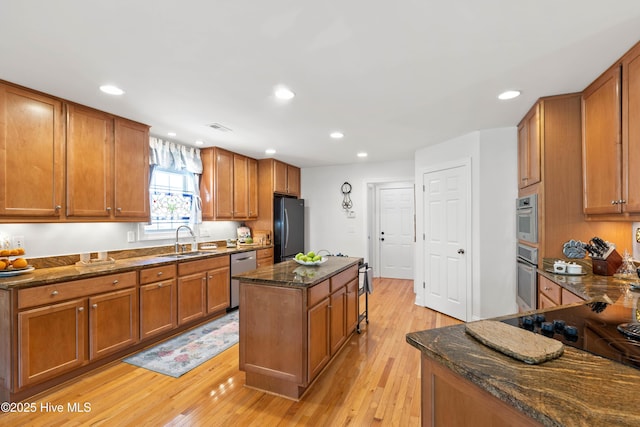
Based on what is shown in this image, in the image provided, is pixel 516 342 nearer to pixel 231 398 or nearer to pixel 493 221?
pixel 231 398

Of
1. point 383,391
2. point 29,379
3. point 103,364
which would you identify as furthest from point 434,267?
point 29,379

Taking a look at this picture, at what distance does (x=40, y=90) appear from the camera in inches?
93.2

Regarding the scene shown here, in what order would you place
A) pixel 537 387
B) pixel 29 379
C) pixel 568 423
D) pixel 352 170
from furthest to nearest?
pixel 352 170
pixel 29 379
pixel 537 387
pixel 568 423

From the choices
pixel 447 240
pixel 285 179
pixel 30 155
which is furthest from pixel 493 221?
pixel 30 155

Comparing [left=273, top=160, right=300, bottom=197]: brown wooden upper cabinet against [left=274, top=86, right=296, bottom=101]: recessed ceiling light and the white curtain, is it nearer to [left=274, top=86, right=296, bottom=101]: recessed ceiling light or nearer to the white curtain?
the white curtain

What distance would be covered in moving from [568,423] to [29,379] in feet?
10.0

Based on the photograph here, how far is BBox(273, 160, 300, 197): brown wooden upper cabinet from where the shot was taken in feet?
17.0

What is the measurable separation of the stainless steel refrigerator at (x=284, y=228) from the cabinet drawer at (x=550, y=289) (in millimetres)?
3602

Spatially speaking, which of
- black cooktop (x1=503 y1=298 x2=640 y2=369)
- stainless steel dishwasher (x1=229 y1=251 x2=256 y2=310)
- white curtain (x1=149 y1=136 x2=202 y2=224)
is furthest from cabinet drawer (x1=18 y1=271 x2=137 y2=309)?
black cooktop (x1=503 y1=298 x2=640 y2=369)

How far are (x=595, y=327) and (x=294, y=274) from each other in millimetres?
1767

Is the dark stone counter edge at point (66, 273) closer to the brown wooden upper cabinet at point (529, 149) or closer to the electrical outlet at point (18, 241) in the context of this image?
the electrical outlet at point (18, 241)

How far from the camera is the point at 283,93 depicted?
2418mm

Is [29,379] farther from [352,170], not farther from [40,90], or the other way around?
[352,170]

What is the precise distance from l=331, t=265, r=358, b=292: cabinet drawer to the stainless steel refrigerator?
216 centimetres
